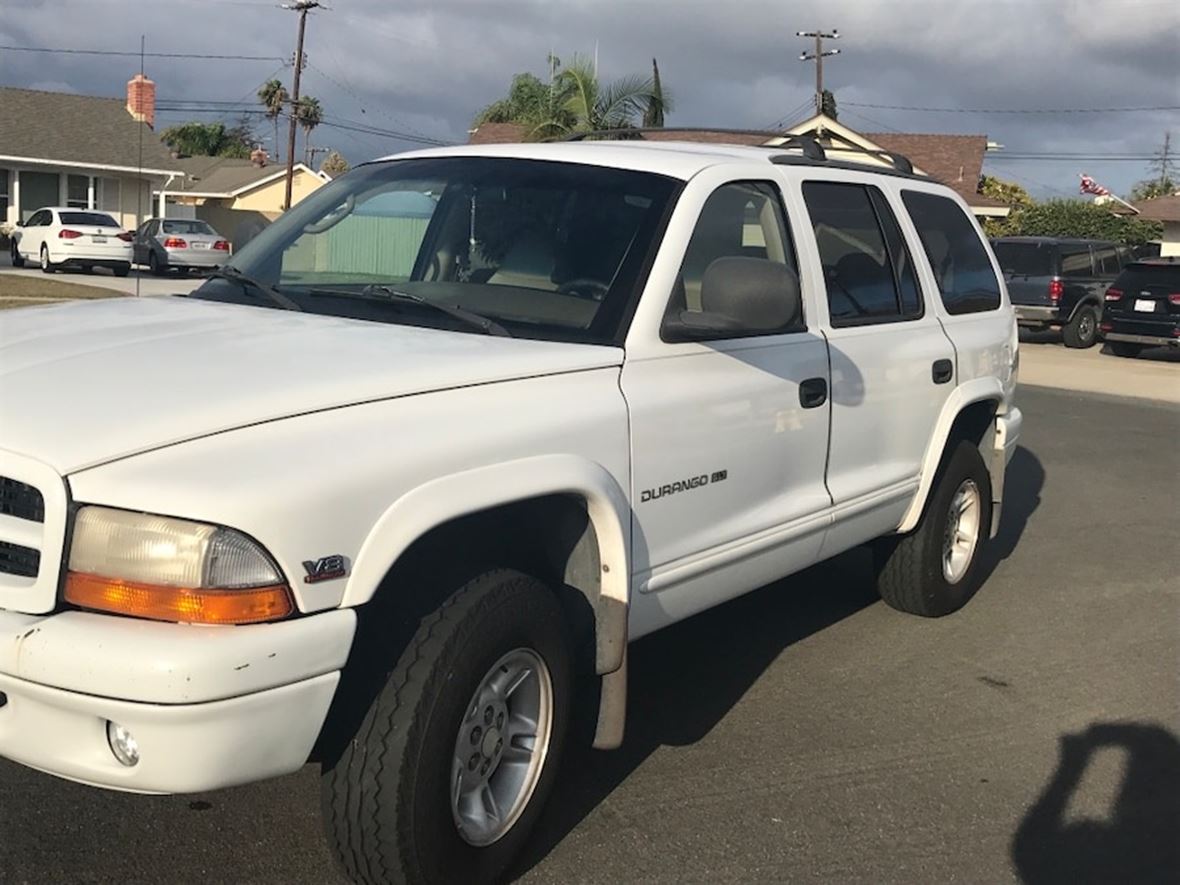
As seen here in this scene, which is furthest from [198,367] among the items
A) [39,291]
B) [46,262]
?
[46,262]

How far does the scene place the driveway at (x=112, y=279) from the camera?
23766 millimetres

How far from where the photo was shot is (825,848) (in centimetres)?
359

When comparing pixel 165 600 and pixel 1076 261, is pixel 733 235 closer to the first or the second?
pixel 165 600

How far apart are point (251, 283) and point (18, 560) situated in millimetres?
1637

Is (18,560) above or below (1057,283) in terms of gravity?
below

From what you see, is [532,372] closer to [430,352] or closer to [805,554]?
[430,352]

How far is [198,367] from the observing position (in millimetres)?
2979

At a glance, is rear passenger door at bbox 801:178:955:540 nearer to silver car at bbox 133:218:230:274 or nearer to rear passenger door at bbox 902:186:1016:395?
rear passenger door at bbox 902:186:1016:395

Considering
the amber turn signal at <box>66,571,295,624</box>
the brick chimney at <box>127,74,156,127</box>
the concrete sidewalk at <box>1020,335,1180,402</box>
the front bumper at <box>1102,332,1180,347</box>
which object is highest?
the brick chimney at <box>127,74,156,127</box>

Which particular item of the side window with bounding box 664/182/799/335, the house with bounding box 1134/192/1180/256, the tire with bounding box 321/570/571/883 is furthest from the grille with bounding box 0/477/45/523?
the house with bounding box 1134/192/1180/256

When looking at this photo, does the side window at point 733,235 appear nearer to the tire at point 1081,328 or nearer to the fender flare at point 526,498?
the fender flare at point 526,498

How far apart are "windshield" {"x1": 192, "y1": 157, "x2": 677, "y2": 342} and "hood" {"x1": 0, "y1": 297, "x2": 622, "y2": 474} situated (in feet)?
0.62

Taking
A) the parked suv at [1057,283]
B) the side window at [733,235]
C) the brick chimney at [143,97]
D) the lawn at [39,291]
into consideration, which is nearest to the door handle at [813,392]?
the side window at [733,235]

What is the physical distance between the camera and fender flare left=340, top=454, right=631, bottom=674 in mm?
2707
